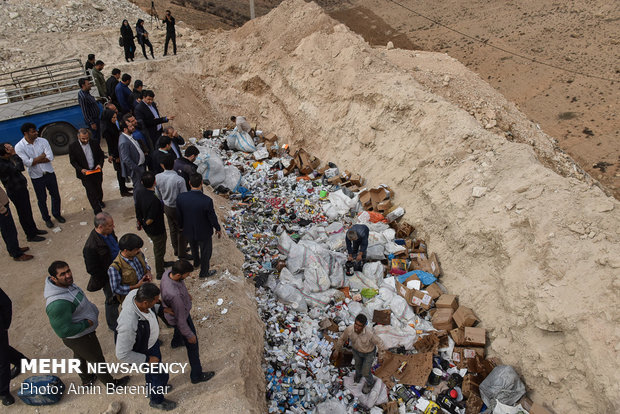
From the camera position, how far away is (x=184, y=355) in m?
4.52

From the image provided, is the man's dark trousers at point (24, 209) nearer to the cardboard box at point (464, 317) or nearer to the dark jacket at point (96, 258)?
the dark jacket at point (96, 258)

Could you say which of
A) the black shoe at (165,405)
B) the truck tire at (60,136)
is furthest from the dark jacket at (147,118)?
the black shoe at (165,405)

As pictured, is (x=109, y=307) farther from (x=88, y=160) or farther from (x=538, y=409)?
(x=538, y=409)

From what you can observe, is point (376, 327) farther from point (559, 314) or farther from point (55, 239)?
point (55, 239)

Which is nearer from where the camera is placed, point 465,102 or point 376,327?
point 376,327

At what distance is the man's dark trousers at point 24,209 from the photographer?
5.74 meters

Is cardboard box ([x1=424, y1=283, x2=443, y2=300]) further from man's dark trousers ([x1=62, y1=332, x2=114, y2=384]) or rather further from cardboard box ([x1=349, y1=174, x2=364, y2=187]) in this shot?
man's dark trousers ([x1=62, y1=332, x2=114, y2=384])

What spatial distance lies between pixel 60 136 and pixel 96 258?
234 inches

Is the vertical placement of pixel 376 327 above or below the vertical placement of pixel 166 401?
below

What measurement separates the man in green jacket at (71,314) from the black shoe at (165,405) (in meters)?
0.57

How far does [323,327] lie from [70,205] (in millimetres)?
5055

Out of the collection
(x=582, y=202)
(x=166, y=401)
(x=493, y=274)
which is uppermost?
(x=582, y=202)

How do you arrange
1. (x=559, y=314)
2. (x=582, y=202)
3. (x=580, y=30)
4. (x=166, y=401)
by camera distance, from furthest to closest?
1. (x=580, y=30)
2. (x=582, y=202)
3. (x=559, y=314)
4. (x=166, y=401)

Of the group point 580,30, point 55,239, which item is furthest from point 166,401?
point 580,30
